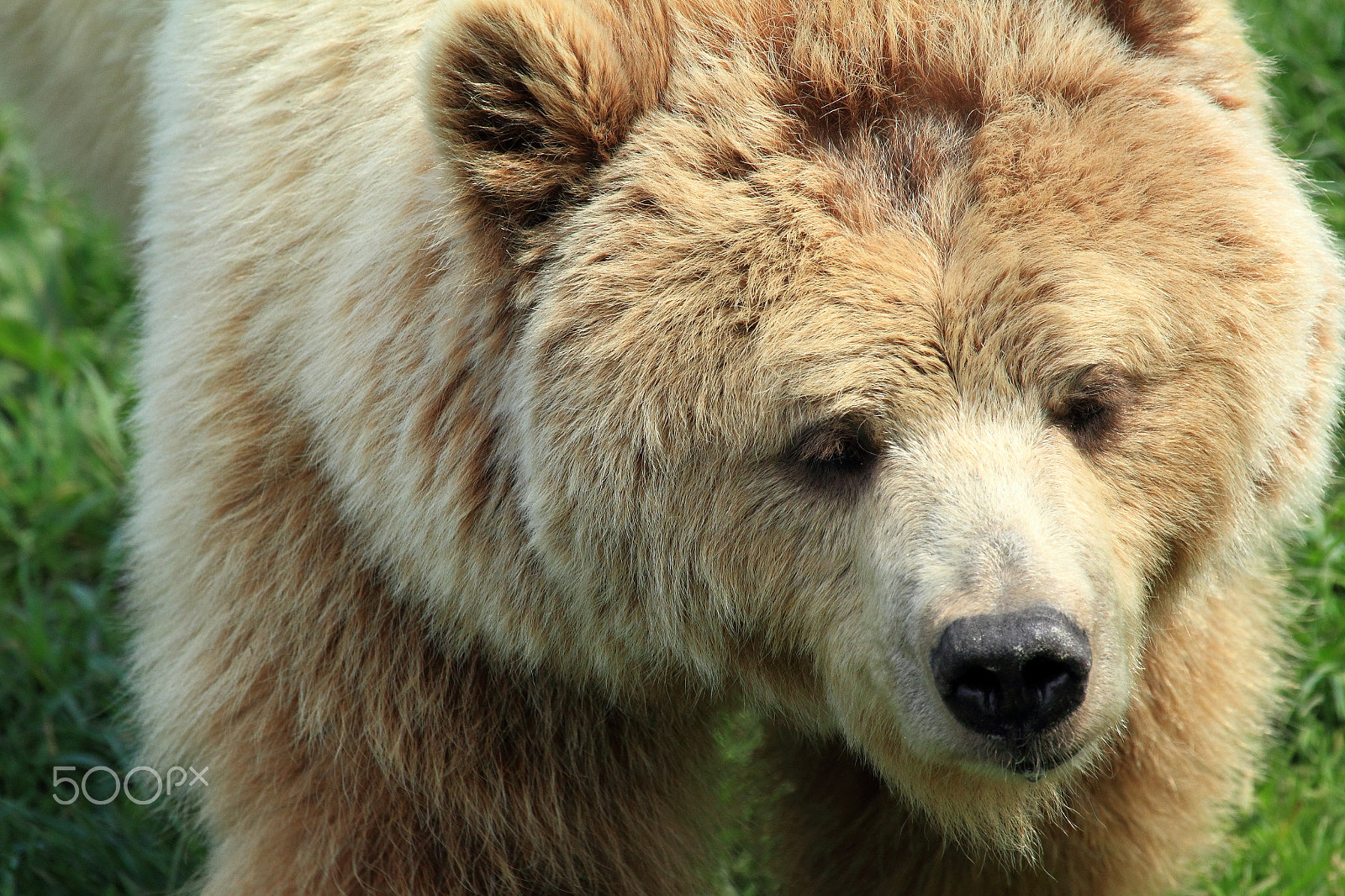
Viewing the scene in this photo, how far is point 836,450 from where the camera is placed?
9.23ft

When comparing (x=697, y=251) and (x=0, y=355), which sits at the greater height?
(x=697, y=251)

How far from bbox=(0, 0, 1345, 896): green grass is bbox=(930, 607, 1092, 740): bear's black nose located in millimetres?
1525

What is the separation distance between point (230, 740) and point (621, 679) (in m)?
0.90

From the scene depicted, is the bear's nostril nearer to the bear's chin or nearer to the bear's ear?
the bear's chin

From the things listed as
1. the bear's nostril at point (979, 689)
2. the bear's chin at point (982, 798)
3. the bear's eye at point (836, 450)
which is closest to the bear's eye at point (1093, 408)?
the bear's eye at point (836, 450)

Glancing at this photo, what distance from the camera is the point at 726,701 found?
3535 millimetres

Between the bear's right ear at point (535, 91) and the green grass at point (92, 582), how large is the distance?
5.39 ft

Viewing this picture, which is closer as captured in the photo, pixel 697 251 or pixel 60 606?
pixel 697 251

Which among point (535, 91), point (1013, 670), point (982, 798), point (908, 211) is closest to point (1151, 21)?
point (908, 211)

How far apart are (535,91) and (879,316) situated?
78cm

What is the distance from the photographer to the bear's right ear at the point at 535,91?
108 inches

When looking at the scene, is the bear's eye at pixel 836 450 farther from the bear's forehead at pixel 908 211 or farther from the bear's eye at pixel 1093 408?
the bear's eye at pixel 1093 408

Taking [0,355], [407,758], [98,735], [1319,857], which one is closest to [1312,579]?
[1319,857]

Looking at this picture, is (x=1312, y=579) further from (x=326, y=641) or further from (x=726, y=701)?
(x=326, y=641)
